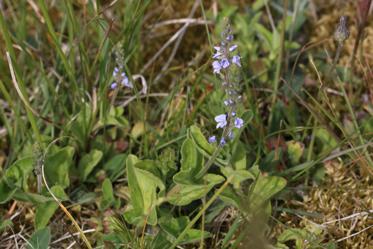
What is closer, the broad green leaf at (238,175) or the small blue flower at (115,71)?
the broad green leaf at (238,175)

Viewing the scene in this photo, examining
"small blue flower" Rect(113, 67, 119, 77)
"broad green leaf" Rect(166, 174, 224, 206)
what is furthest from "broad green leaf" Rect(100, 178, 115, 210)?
"small blue flower" Rect(113, 67, 119, 77)

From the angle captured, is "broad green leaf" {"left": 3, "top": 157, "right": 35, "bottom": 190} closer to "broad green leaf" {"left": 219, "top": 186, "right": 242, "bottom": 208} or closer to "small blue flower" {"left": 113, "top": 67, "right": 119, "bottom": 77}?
"small blue flower" {"left": 113, "top": 67, "right": 119, "bottom": 77}

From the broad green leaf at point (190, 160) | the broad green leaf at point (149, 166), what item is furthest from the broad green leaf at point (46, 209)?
the broad green leaf at point (190, 160)

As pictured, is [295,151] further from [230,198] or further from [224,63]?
[224,63]

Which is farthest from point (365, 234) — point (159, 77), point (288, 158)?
point (159, 77)

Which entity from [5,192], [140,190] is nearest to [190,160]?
[140,190]

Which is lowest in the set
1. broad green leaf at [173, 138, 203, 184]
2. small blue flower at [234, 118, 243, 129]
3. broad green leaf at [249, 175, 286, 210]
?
broad green leaf at [249, 175, 286, 210]

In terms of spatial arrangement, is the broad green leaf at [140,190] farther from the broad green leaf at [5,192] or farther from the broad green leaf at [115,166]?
the broad green leaf at [5,192]

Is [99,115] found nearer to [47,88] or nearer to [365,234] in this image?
[47,88]

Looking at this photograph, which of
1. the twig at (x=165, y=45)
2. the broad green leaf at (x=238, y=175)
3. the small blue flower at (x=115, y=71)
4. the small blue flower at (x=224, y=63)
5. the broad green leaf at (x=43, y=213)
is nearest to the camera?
the small blue flower at (x=224, y=63)
